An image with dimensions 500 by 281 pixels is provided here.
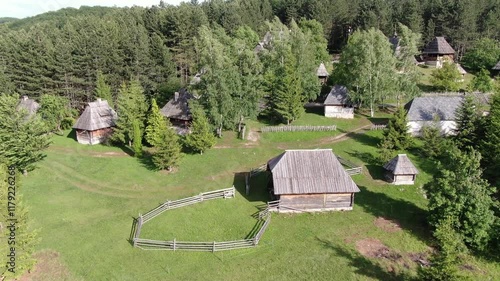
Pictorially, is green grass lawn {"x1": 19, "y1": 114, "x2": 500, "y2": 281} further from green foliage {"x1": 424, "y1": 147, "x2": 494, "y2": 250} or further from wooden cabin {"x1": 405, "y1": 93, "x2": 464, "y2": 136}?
wooden cabin {"x1": 405, "y1": 93, "x2": 464, "y2": 136}

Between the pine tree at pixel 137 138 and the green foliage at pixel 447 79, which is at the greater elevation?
the green foliage at pixel 447 79

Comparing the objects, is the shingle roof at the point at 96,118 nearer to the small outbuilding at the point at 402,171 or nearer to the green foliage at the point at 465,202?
the small outbuilding at the point at 402,171

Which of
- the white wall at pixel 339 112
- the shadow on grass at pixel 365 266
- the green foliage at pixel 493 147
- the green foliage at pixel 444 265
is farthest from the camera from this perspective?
the white wall at pixel 339 112

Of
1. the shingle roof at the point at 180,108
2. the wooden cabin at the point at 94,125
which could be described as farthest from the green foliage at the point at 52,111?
the shingle roof at the point at 180,108

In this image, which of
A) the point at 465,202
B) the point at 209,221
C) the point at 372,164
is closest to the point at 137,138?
the point at 209,221

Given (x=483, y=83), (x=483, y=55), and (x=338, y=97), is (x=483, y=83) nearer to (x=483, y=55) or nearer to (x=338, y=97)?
(x=483, y=55)

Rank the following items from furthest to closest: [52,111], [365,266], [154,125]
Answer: [52,111]
[154,125]
[365,266]
